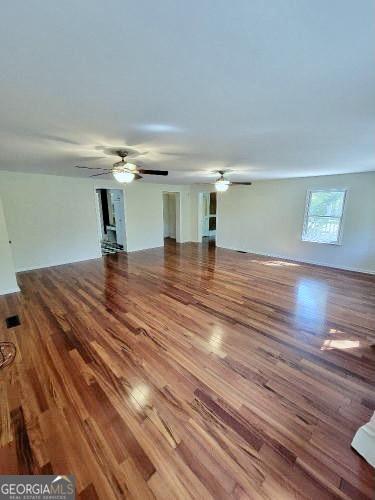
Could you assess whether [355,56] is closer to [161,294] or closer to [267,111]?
[267,111]

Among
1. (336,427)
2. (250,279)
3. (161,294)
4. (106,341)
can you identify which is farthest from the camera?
(250,279)

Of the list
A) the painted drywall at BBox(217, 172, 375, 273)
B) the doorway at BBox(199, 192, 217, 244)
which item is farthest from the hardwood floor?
the doorway at BBox(199, 192, 217, 244)

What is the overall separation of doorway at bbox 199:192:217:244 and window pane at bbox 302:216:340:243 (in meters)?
3.52

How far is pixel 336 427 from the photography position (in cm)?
155

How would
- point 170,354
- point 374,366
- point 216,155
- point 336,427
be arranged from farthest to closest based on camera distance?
point 216,155 < point 170,354 < point 374,366 < point 336,427

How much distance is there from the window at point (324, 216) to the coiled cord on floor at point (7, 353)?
20.5 ft

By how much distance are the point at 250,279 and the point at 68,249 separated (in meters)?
4.68

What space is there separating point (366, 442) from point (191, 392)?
1197 millimetres

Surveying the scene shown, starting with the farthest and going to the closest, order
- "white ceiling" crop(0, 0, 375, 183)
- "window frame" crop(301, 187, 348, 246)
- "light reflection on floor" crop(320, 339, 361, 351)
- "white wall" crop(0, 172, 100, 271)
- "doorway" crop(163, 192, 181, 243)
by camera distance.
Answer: "doorway" crop(163, 192, 181, 243) < "window frame" crop(301, 187, 348, 246) < "white wall" crop(0, 172, 100, 271) < "light reflection on floor" crop(320, 339, 361, 351) < "white ceiling" crop(0, 0, 375, 183)

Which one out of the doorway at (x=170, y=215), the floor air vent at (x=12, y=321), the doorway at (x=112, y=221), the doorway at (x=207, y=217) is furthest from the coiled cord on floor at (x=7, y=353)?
the doorway at (x=170, y=215)

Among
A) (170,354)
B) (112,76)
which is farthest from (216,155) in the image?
(170,354)

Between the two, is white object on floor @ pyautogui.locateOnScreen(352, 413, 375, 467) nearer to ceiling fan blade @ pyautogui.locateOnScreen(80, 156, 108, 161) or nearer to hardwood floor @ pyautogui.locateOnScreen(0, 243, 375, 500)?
hardwood floor @ pyautogui.locateOnScreen(0, 243, 375, 500)

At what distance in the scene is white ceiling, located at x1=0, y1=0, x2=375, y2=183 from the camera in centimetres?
84

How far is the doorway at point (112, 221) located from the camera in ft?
22.2
